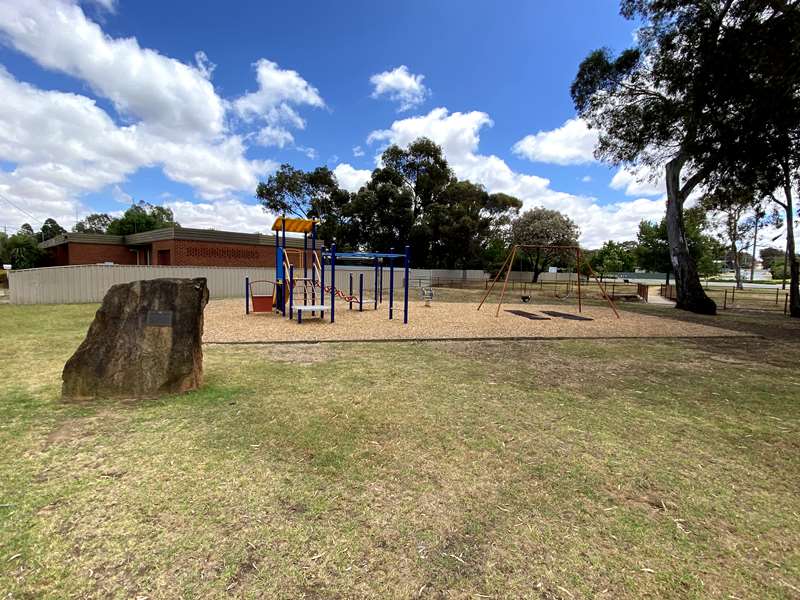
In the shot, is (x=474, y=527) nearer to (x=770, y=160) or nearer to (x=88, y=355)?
(x=88, y=355)

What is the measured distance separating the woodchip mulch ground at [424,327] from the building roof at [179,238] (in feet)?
39.4

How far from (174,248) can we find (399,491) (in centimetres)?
2448

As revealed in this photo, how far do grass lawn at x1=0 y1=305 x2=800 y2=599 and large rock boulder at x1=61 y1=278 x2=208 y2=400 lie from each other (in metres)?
0.26

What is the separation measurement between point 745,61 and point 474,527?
13563 mm

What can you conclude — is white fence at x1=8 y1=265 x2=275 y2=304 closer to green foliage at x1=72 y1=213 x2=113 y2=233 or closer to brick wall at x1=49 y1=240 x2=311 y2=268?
brick wall at x1=49 y1=240 x2=311 y2=268

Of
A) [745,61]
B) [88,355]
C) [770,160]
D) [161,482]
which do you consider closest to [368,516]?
[161,482]

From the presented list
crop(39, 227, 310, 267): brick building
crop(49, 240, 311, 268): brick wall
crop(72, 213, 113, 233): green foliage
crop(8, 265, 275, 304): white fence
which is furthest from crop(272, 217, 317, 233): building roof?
crop(72, 213, 113, 233): green foliage

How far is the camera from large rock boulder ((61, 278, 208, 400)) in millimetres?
4133

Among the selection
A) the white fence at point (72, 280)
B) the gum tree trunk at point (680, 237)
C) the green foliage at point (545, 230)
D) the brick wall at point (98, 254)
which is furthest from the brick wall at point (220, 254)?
the green foliage at point (545, 230)

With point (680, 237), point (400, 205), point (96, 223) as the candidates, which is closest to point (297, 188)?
point (400, 205)

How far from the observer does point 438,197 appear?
3734 centimetres

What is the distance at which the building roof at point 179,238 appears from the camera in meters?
22.9

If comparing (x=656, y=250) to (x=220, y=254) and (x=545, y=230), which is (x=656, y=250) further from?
(x=220, y=254)

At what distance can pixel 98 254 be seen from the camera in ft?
89.2
